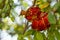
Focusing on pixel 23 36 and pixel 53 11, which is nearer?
pixel 53 11

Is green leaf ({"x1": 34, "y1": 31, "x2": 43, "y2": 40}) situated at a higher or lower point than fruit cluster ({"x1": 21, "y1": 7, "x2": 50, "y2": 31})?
lower

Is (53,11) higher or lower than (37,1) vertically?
lower

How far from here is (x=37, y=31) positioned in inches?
31.2

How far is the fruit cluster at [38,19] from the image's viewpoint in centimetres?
79

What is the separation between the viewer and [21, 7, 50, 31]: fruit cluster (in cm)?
79

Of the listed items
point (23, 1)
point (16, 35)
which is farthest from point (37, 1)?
point (16, 35)

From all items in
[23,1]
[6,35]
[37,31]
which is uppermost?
[23,1]

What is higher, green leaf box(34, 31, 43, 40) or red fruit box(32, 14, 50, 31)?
red fruit box(32, 14, 50, 31)

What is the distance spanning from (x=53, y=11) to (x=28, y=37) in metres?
0.22

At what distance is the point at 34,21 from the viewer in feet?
2.70

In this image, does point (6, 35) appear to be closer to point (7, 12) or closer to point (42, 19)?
point (7, 12)

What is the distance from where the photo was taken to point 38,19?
80 centimetres

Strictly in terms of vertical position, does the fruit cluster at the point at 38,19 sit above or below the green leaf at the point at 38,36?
above

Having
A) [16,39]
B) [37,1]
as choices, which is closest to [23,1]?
[37,1]
